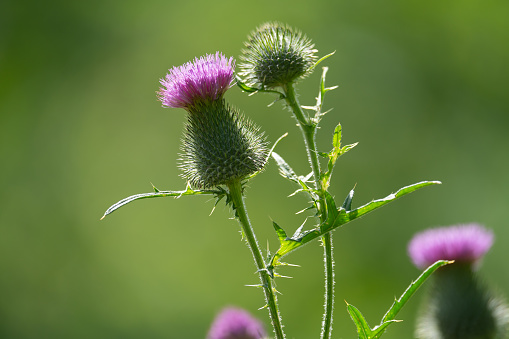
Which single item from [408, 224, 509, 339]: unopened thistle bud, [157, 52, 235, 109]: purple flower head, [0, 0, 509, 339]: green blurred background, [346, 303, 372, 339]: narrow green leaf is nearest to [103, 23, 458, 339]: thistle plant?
[157, 52, 235, 109]: purple flower head

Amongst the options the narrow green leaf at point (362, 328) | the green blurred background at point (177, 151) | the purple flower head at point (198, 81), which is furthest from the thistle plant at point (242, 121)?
the green blurred background at point (177, 151)

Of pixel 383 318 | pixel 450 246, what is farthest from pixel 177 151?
pixel 383 318

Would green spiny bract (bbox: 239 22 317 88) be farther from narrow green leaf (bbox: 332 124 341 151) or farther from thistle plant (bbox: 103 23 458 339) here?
narrow green leaf (bbox: 332 124 341 151)

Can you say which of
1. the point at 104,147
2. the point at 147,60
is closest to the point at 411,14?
the point at 147,60

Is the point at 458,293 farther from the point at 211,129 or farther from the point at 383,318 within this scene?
the point at 211,129

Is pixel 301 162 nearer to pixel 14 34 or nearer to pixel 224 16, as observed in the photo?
pixel 224 16

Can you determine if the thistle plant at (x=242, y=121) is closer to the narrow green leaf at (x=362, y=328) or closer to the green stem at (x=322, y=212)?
the green stem at (x=322, y=212)
